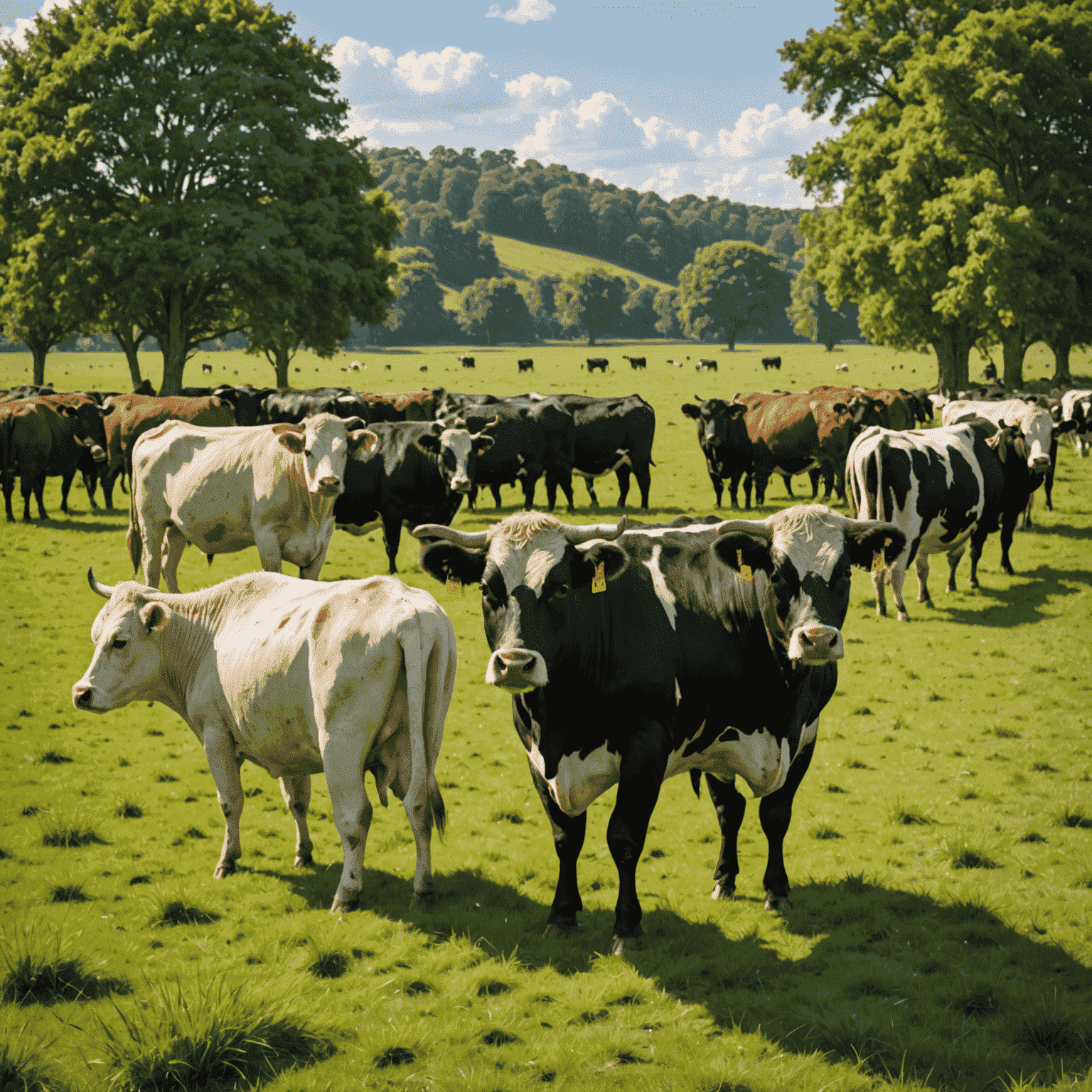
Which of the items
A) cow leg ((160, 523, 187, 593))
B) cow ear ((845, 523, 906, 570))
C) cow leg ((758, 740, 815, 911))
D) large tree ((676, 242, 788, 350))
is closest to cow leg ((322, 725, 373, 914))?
cow leg ((758, 740, 815, 911))

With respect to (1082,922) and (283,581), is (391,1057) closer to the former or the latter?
(283,581)

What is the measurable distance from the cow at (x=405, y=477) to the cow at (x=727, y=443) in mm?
6815

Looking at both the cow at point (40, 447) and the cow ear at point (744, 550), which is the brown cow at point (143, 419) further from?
the cow ear at point (744, 550)

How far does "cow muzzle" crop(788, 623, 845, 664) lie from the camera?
5070 millimetres

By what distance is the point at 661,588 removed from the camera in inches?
233

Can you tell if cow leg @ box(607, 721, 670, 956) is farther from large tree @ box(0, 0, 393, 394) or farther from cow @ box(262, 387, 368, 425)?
large tree @ box(0, 0, 393, 394)

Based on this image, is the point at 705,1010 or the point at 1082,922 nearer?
the point at 705,1010

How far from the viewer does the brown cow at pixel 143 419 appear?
21531 millimetres

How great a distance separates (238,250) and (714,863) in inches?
1140

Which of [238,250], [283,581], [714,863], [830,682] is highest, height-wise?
[238,250]

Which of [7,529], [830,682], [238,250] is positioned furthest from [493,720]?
[238,250]

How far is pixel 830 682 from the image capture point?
20.7ft

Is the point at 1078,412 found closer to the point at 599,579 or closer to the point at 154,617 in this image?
the point at 599,579

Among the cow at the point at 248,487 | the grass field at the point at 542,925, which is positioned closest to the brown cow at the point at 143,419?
the cow at the point at 248,487
